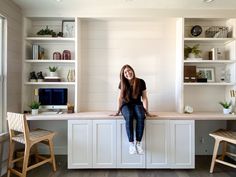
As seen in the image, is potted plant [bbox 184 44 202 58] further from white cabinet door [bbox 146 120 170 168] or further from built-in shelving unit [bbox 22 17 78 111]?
built-in shelving unit [bbox 22 17 78 111]

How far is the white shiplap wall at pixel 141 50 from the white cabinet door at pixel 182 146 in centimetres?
67

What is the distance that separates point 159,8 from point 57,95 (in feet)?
7.26

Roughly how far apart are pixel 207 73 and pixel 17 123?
312 centimetres

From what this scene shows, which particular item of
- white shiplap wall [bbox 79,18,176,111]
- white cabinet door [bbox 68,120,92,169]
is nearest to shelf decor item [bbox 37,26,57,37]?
white shiplap wall [bbox 79,18,176,111]

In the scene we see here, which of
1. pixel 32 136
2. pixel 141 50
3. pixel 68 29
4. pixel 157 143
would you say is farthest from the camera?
pixel 141 50

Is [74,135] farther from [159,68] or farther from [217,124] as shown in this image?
[217,124]

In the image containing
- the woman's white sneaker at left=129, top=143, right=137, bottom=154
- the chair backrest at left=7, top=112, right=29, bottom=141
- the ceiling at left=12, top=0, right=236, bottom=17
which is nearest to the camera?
the chair backrest at left=7, top=112, right=29, bottom=141

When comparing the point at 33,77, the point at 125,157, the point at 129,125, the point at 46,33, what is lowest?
the point at 125,157

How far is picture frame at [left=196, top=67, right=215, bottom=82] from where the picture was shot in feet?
12.0

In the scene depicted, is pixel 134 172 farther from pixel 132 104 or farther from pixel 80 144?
pixel 132 104

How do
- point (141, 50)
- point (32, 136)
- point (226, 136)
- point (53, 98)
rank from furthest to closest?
point (141, 50)
point (53, 98)
point (226, 136)
point (32, 136)

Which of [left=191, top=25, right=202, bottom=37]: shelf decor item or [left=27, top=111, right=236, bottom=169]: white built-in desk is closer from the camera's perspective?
[left=27, top=111, right=236, bottom=169]: white built-in desk

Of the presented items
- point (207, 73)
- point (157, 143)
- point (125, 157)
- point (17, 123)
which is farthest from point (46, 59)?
point (207, 73)

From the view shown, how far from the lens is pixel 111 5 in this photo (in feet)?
10.8
